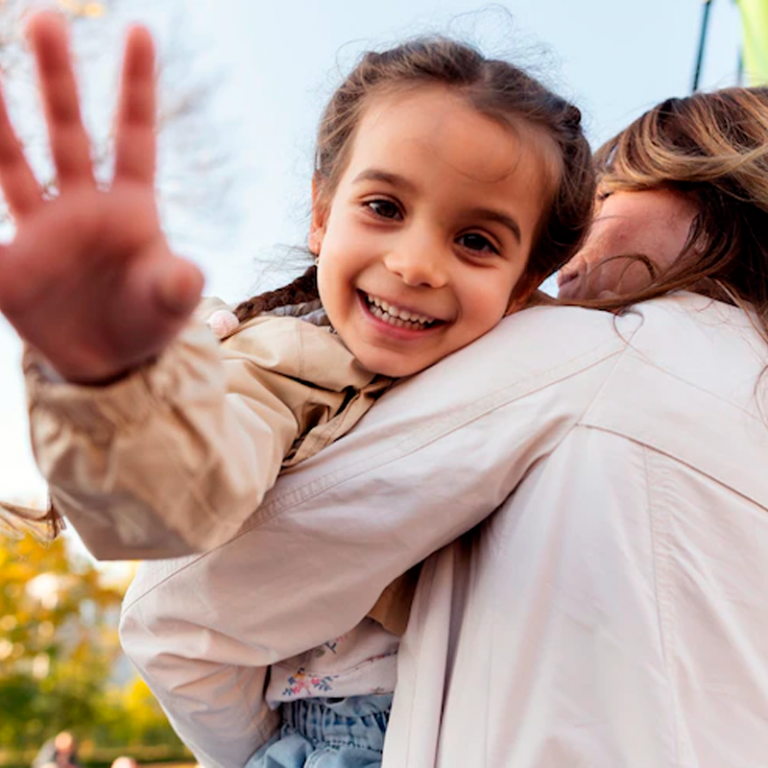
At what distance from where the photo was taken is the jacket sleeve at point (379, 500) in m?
1.24

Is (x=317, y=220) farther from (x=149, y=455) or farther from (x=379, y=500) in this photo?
(x=149, y=455)

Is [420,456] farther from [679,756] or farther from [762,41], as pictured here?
[762,41]

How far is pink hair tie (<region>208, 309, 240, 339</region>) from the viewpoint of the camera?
1443 millimetres

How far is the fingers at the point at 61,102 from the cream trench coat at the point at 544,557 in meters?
0.56

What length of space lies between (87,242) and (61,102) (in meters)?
0.12

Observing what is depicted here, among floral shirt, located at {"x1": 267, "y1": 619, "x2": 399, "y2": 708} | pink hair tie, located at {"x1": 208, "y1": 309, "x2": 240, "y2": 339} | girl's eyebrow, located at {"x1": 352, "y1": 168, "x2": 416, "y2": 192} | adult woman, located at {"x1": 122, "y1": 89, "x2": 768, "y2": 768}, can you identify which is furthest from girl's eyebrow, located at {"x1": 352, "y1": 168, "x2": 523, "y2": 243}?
floral shirt, located at {"x1": 267, "y1": 619, "x2": 399, "y2": 708}

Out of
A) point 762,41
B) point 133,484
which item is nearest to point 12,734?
point 762,41

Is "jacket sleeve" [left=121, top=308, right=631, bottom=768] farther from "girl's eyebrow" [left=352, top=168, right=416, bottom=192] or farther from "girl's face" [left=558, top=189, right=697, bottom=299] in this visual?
"girl's face" [left=558, top=189, right=697, bottom=299]

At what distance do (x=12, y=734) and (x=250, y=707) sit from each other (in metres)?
17.3

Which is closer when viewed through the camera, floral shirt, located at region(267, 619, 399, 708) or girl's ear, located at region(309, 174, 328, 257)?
floral shirt, located at region(267, 619, 399, 708)

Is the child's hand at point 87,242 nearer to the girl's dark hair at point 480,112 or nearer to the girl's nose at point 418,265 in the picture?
the girl's nose at point 418,265

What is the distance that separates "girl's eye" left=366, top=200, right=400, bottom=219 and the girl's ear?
20 cm

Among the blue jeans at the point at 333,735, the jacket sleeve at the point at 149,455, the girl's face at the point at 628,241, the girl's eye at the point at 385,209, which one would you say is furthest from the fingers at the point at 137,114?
the girl's face at the point at 628,241

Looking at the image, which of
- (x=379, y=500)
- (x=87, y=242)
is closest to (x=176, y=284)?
(x=87, y=242)
